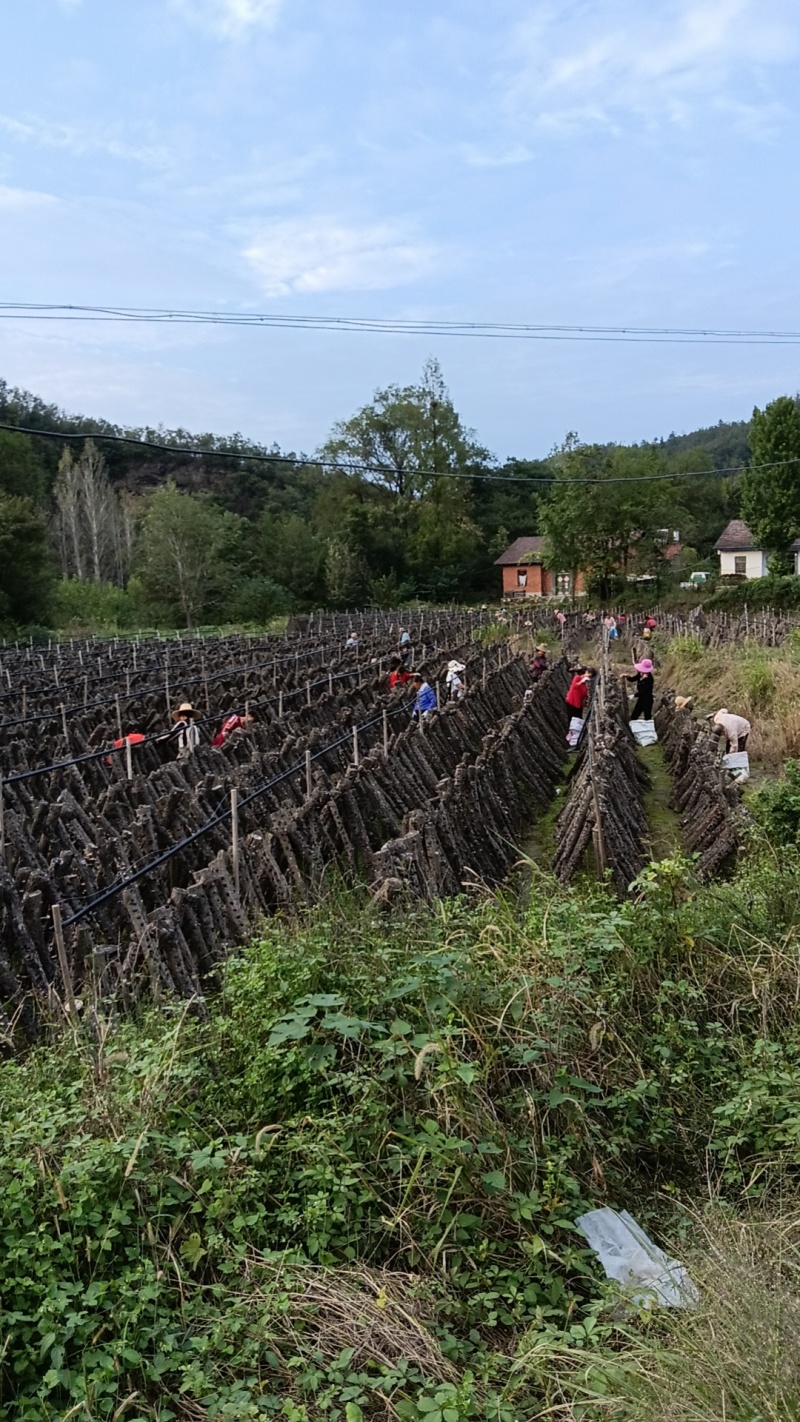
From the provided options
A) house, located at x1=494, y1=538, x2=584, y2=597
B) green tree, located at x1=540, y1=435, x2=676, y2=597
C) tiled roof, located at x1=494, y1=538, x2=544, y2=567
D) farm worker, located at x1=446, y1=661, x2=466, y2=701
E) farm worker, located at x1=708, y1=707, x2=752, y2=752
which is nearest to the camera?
farm worker, located at x1=708, y1=707, x2=752, y2=752

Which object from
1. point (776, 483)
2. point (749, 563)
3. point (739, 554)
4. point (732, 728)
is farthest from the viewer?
point (739, 554)

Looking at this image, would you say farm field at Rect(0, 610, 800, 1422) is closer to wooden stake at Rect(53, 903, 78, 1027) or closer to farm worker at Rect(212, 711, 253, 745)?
wooden stake at Rect(53, 903, 78, 1027)

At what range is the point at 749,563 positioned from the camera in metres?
58.8

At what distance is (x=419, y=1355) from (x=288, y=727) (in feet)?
34.3

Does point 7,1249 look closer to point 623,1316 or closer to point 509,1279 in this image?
point 509,1279

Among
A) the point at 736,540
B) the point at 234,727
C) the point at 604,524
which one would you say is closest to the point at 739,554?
the point at 736,540

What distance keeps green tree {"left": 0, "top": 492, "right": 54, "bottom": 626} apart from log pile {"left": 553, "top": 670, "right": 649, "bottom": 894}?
33153mm

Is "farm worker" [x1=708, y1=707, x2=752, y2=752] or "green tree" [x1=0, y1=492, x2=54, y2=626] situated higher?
"green tree" [x1=0, y1=492, x2=54, y2=626]

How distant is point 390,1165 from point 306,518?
7151 cm

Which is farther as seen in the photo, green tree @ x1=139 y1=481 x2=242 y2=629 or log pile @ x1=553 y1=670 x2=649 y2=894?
green tree @ x1=139 y1=481 x2=242 y2=629

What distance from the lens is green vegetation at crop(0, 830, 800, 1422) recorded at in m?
2.95

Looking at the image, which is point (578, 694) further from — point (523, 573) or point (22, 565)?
point (523, 573)

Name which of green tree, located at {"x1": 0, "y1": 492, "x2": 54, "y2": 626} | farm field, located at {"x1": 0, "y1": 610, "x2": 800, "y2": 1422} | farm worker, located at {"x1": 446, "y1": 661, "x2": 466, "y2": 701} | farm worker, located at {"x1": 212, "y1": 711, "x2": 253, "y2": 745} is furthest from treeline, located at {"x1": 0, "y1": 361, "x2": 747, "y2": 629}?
farm field, located at {"x1": 0, "y1": 610, "x2": 800, "y2": 1422}

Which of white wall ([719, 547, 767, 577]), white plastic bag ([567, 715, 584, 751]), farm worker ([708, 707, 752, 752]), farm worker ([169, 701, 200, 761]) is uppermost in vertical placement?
white wall ([719, 547, 767, 577])
